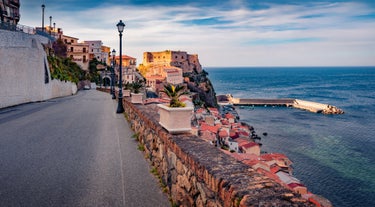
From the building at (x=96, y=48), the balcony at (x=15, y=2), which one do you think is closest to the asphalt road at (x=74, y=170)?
the balcony at (x=15, y=2)

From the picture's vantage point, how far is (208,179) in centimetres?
317

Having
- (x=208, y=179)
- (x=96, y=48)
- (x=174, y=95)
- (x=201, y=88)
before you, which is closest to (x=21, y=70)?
(x=174, y=95)

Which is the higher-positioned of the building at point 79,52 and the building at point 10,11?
the building at point 10,11

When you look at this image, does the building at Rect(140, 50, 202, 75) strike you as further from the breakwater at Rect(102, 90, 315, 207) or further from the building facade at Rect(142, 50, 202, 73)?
the breakwater at Rect(102, 90, 315, 207)

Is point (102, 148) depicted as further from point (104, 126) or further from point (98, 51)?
point (98, 51)

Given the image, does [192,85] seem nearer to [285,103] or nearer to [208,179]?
[285,103]

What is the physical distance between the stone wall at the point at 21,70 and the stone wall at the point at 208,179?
58.5 feet

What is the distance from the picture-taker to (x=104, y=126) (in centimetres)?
1230

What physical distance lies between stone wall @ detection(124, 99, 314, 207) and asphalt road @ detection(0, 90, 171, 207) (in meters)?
0.72

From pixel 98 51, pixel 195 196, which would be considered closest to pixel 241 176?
pixel 195 196

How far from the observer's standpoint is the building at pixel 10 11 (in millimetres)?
41056

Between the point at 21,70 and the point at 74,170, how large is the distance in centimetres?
1816

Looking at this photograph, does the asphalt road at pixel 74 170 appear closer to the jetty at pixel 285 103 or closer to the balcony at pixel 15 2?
the balcony at pixel 15 2

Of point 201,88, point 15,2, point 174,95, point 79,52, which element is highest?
point 15,2
